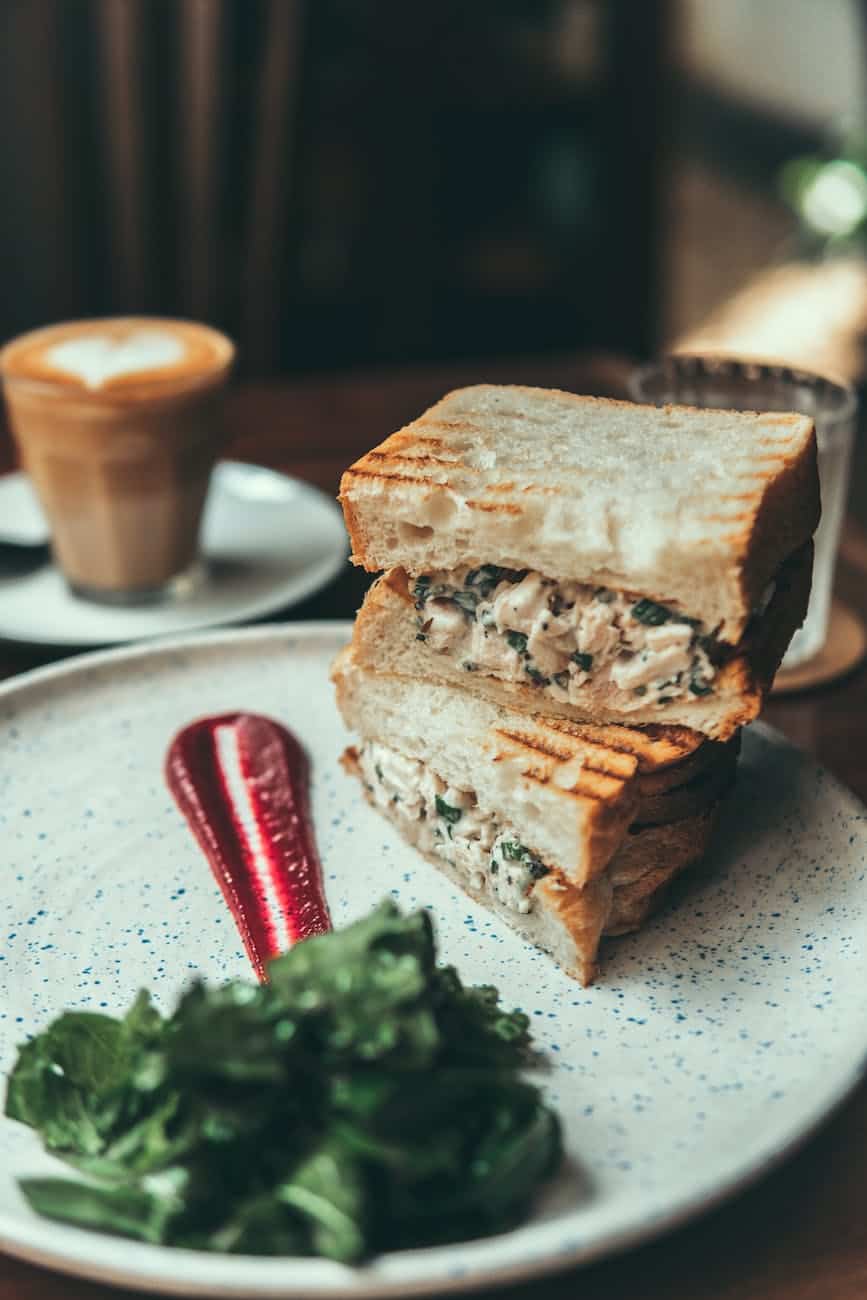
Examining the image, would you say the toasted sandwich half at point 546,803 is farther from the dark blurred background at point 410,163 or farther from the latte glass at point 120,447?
the dark blurred background at point 410,163

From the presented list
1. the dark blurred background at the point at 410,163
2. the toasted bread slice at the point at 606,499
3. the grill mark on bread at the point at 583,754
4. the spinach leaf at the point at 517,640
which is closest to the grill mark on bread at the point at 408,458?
the toasted bread slice at the point at 606,499

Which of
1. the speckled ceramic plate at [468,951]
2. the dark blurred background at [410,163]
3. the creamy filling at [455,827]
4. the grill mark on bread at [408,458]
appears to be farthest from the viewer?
the dark blurred background at [410,163]

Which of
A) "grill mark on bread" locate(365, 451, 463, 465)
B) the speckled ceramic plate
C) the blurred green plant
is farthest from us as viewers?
the blurred green plant

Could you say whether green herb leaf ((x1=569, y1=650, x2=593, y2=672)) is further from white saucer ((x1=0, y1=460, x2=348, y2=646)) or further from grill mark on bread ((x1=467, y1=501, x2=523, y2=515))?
white saucer ((x1=0, y1=460, x2=348, y2=646))

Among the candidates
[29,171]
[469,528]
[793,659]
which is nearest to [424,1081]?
[469,528]

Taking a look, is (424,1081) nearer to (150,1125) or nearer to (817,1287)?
(150,1125)

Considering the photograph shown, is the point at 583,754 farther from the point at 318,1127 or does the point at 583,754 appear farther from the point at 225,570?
the point at 225,570

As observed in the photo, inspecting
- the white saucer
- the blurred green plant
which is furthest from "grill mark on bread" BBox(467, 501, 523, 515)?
the blurred green plant
